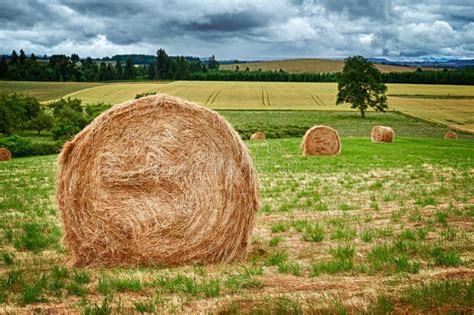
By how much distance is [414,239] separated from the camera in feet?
29.4

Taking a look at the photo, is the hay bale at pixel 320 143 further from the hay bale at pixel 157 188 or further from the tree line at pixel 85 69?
the tree line at pixel 85 69

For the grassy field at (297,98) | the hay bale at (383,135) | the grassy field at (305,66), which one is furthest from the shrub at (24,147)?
the grassy field at (305,66)

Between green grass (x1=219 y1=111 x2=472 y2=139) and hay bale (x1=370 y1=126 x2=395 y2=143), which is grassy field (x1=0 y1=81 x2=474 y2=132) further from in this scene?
hay bale (x1=370 y1=126 x2=395 y2=143)

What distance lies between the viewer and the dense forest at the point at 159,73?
395 ft

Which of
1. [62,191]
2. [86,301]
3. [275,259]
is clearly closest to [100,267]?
[62,191]

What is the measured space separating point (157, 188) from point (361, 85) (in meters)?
65.3

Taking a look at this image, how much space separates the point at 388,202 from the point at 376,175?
5969 mm

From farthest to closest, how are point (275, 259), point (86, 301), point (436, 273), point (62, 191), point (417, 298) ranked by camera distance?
point (62, 191) → point (275, 259) → point (436, 273) → point (86, 301) → point (417, 298)

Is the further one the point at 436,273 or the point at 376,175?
the point at 376,175

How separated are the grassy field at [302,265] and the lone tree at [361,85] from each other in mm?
56284

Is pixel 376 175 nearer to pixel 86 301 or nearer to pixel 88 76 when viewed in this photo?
pixel 86 301

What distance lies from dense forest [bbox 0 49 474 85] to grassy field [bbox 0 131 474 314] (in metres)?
110

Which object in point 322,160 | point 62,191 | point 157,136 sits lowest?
point 322,160

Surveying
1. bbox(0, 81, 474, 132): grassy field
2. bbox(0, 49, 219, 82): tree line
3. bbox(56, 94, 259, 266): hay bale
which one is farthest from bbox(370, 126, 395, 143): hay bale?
bbox(0, 49, 219, 82): tree line
